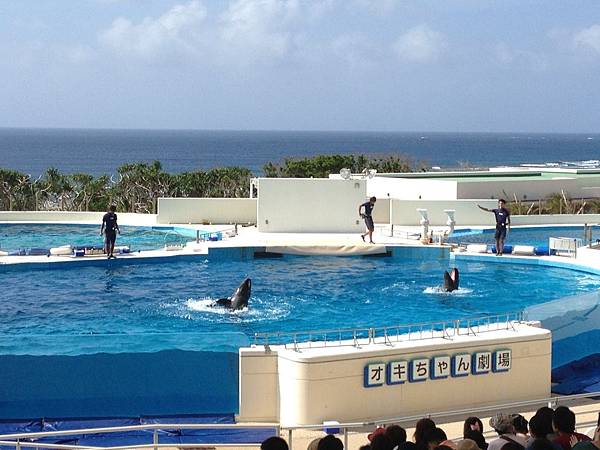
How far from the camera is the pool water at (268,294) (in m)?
14.7

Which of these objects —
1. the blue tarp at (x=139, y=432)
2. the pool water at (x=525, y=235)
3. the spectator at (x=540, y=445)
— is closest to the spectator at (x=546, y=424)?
the spectator at (x=540, y=445)

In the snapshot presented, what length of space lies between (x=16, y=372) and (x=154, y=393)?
1.39 meters

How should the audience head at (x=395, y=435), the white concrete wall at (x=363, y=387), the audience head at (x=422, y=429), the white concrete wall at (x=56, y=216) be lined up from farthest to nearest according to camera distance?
1. the white concrete wall at (x=56, y=216)
2. the white concrete wall at (x=363, y=387)
3. the audience head at (x=422, y=429)
4. the audience head at (x=395, y=435)

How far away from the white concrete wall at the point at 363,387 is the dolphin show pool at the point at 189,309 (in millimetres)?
449

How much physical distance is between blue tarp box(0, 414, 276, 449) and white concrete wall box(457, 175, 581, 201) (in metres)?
17.2

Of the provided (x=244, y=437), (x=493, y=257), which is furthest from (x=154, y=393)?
(x=493, y=257)

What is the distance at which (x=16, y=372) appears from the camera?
33.5 feet

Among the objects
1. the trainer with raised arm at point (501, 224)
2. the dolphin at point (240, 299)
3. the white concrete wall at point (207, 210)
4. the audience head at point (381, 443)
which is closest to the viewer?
the audience head at point (381, 443)

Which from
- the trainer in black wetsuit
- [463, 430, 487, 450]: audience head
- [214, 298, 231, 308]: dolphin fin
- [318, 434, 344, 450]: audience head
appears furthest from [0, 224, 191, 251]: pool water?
[318, 434, 344, 450]: audience head

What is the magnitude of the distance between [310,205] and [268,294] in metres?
6.51

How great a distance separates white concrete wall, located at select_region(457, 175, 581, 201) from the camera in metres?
26.6

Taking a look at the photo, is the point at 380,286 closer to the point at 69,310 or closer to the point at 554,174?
the point at 69,310

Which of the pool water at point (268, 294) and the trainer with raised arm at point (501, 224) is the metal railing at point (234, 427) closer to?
the pool water at point (268, 294)

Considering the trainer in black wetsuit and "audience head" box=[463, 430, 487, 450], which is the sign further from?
the trainer in black wetsuit
